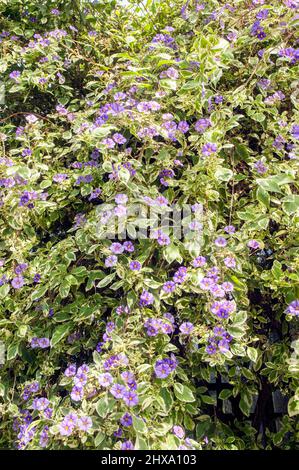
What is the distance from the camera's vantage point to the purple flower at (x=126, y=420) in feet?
4.09

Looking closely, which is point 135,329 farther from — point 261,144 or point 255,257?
point 261,144

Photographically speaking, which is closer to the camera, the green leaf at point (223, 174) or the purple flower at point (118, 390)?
the purple flower at point (118, 390)

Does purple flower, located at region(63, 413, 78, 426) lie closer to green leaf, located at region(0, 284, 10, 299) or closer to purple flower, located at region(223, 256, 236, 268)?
green leaf, located at region(0, 284, 10, 299)

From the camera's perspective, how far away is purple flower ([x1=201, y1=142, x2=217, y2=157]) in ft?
4.86

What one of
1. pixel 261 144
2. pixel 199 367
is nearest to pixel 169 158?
pixel 261 144

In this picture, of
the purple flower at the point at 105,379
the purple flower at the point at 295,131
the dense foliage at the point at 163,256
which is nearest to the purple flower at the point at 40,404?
the dense foliage at the point at 163,256

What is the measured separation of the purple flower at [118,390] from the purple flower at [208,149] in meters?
0.73

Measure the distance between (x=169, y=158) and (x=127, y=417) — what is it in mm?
838

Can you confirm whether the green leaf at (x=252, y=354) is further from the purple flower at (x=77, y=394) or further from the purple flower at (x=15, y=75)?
the purple flower at (x=15, y=75)

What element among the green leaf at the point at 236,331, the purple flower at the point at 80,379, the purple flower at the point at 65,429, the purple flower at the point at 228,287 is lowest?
the purple flower at the point at 65,429

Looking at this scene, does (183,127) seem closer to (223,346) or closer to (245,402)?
(223,346)

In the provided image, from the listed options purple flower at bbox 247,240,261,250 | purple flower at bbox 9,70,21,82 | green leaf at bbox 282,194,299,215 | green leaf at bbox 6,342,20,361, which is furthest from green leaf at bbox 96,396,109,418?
purple flower at bbox 9,70,21,82

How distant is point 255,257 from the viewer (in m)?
1.63
